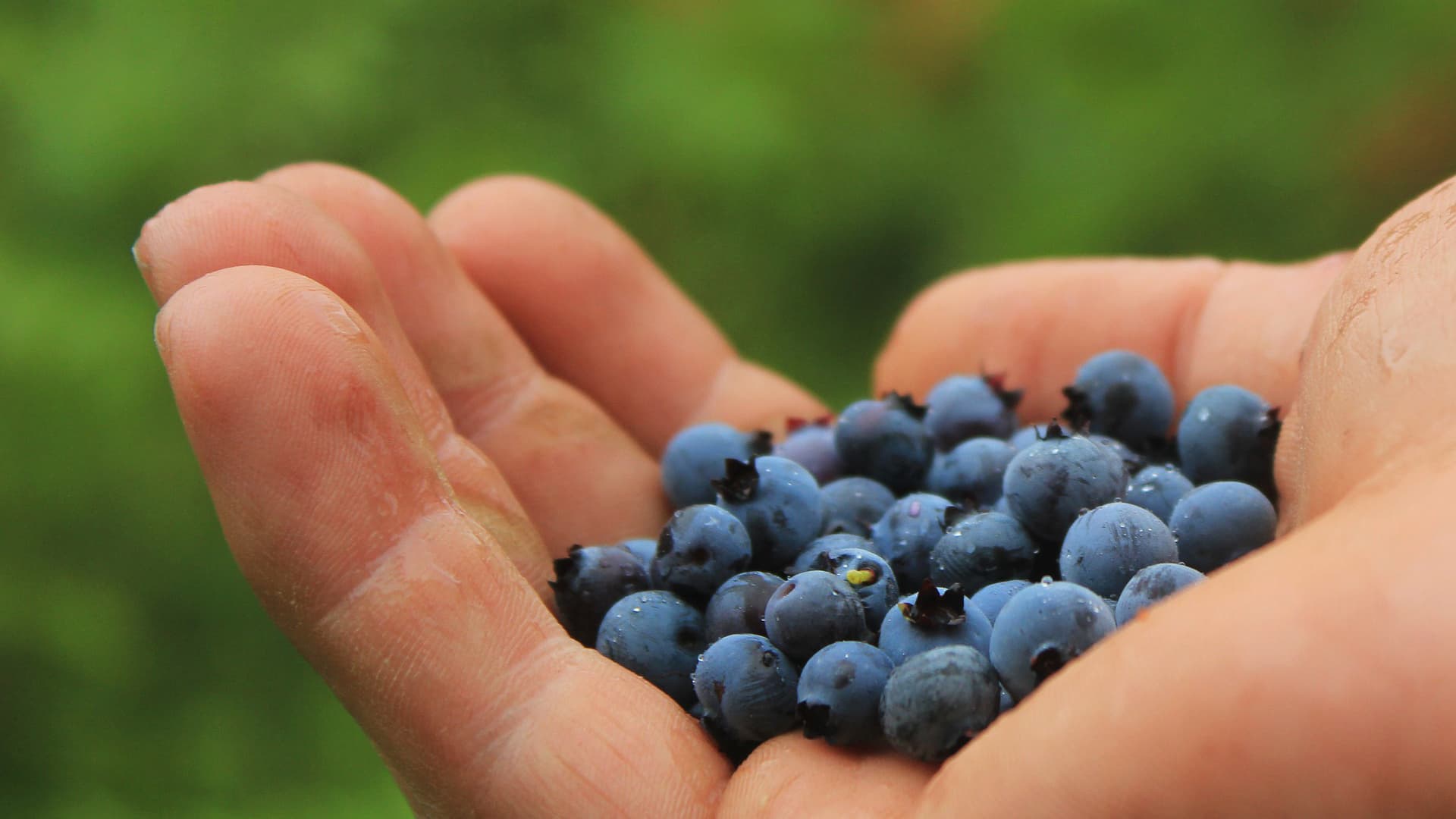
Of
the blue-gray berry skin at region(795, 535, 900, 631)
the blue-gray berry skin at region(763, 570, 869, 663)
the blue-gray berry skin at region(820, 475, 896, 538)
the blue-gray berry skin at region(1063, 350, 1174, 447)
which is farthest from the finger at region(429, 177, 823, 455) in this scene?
the blue-gray berry skin at region(763, 570, 869, 663)

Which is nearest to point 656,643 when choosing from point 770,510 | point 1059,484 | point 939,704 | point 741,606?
point 741,606

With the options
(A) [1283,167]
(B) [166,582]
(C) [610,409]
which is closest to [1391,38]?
(A) [1283,167]

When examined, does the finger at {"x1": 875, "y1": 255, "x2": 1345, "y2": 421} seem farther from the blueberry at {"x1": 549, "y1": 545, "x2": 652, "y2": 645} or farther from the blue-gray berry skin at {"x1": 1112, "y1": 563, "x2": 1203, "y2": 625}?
the blueberry at {"x1": 549, "y1": 545, "x2": 652, "y2": 645}

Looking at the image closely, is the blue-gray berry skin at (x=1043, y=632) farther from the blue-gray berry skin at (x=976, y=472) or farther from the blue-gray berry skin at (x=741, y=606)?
the blue-gray berry skin at (x=976, y=472)

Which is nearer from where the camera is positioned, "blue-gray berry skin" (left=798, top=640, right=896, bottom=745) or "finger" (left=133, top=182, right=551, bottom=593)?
"blue-gray berry skin" (left=798, top=640, right=896, bottom=745)

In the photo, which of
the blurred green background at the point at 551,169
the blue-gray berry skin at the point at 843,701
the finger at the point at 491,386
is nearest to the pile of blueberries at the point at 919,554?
the blue-gray berry skin at the point at 843,701

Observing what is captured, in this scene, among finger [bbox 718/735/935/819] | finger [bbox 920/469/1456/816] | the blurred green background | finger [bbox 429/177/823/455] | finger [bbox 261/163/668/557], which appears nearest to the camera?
finger [bbox 920/469/1456/816]

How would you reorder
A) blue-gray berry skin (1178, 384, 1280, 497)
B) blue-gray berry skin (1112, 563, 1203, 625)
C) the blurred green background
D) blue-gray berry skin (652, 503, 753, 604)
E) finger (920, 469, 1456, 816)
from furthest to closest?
1. the blurred green background
2. blue-gray berry skin (1178, 384, 1280, 497)
3. blue-gray berry skin (652, 503, 753, 604)
4. blue-gray berry skin (1112, 563, 1203, 625)
5. finger (920, 469, 1456, 816)

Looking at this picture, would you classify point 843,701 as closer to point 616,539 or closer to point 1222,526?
point 1222,526
